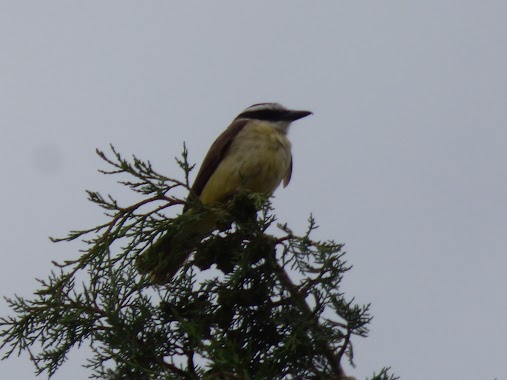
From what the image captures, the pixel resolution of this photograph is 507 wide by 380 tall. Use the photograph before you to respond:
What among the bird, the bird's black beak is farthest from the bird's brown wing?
the bird's black beak

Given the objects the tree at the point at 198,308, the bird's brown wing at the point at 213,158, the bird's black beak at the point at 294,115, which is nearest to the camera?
the tree at the point at 198,308

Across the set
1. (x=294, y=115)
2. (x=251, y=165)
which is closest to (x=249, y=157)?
(x=251, y=165)

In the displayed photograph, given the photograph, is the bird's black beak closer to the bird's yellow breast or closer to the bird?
the bird

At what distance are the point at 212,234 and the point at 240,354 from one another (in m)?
0.91

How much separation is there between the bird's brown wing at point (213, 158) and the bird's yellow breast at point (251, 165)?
62mm

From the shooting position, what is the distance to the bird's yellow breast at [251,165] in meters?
6.07

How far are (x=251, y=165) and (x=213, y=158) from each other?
41 centimetres

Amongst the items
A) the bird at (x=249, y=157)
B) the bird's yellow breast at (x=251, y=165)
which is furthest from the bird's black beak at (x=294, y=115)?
the bird's yellow breast at (x=251, y=165)

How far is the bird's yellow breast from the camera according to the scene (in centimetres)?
607

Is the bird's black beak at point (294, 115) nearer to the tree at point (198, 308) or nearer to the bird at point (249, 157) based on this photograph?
the bird at point (249, 157)

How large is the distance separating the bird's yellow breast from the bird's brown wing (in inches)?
2.5

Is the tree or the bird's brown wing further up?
the bird's brown wing

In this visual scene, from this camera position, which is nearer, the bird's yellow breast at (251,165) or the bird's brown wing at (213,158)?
the bird's yellow breast at (251,165)

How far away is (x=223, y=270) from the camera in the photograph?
436 centimetres
